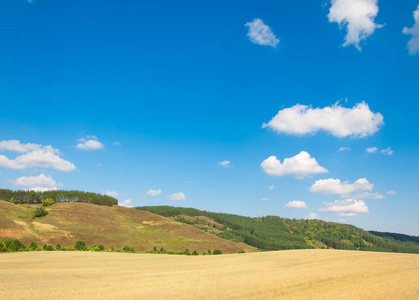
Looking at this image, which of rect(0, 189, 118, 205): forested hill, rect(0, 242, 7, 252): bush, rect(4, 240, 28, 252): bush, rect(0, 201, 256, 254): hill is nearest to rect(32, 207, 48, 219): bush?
rect(0, 201, 256, 254): hill

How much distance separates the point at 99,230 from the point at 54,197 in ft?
251

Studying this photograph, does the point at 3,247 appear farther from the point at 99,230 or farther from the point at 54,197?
the point at 54,197

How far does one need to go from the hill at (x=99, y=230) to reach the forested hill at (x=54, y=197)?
31341 mm

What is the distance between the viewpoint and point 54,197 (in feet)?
535

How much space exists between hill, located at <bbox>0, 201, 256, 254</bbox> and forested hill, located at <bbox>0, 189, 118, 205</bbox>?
31.3m

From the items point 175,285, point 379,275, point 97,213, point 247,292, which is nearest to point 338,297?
point 247,292

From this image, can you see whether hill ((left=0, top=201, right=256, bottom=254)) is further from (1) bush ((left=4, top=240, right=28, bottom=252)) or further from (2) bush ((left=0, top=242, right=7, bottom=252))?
(2) bush ((left=0, top=242, right=7, bottom=252))

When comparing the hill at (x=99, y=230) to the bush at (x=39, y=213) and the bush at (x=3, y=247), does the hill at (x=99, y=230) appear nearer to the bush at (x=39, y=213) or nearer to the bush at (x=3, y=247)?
the bush at (x=39, y=213)

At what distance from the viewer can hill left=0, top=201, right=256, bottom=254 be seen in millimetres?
88062

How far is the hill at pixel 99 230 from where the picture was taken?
88.1m

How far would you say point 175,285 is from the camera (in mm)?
20547

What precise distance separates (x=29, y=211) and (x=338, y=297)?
128649 millimetres

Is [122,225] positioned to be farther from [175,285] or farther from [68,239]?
[175,285]

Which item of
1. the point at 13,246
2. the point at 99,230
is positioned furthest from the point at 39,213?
the point at 13,246
